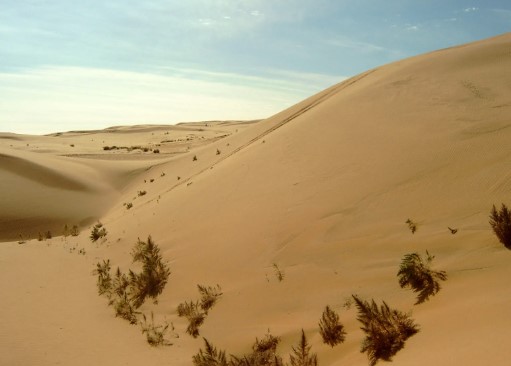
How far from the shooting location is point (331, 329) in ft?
13.6

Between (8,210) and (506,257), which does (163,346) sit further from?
(8,210)

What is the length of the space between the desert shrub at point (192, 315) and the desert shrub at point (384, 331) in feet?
7.57

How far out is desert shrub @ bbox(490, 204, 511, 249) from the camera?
13.5 ft

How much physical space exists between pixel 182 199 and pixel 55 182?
1142 cm

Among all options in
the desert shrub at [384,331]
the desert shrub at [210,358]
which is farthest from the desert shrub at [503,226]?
the desert shrub at [210,358]

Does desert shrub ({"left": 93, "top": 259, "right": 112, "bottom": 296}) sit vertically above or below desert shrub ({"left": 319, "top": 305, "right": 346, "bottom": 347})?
above

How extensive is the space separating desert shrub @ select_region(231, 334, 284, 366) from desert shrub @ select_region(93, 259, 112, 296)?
136 inches

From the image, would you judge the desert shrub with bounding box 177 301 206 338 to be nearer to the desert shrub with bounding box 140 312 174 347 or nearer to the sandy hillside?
the sandy hillside

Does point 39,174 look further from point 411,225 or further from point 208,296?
point 411,225

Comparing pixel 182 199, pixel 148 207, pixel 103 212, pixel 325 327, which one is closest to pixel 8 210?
pixel 103 212

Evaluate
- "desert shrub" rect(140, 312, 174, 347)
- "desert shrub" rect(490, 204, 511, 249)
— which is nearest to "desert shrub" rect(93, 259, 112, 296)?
"desert shrub" rect(140, 312, 174, 347)

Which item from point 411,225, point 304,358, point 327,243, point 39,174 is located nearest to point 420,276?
point 411,225

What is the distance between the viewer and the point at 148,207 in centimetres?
1218

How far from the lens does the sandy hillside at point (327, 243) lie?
4.02 meters
